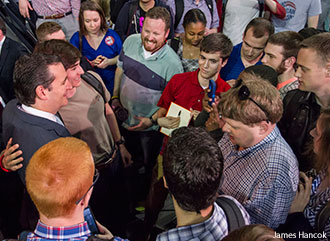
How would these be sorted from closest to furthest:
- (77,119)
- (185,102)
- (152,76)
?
(77,119) < (185,102) < (152,76)

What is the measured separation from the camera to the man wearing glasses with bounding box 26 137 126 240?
4.15 ft

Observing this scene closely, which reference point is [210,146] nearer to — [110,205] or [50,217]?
[50,217]

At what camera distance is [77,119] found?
2273 mm

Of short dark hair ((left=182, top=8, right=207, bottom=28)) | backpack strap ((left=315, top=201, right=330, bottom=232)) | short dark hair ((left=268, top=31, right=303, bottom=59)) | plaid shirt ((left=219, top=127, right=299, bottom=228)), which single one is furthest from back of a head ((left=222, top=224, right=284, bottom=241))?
short dark hair ((left=182, top=8, right=207, bottom=28))

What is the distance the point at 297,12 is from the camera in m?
3.97

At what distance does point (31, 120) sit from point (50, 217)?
2.67 feet

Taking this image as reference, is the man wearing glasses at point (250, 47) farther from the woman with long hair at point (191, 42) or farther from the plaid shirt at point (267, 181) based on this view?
the plaid shirt at point (267, 181)

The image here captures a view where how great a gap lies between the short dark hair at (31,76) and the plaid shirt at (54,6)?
258 cm

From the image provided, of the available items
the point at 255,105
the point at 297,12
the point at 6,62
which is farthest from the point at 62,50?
the point at 297,12

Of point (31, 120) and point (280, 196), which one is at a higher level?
point (31, 120)

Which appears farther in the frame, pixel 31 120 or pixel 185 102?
pixel 185 102

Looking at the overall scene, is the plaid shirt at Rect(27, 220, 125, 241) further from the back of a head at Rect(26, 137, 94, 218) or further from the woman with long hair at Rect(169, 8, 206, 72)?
the woman with long hair at Rect(169, 8, 206, 72)

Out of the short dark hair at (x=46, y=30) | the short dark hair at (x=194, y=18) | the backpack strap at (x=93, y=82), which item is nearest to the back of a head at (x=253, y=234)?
the backpack strap at (x=93, y=82)

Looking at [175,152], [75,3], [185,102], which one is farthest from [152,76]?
[75,3]
